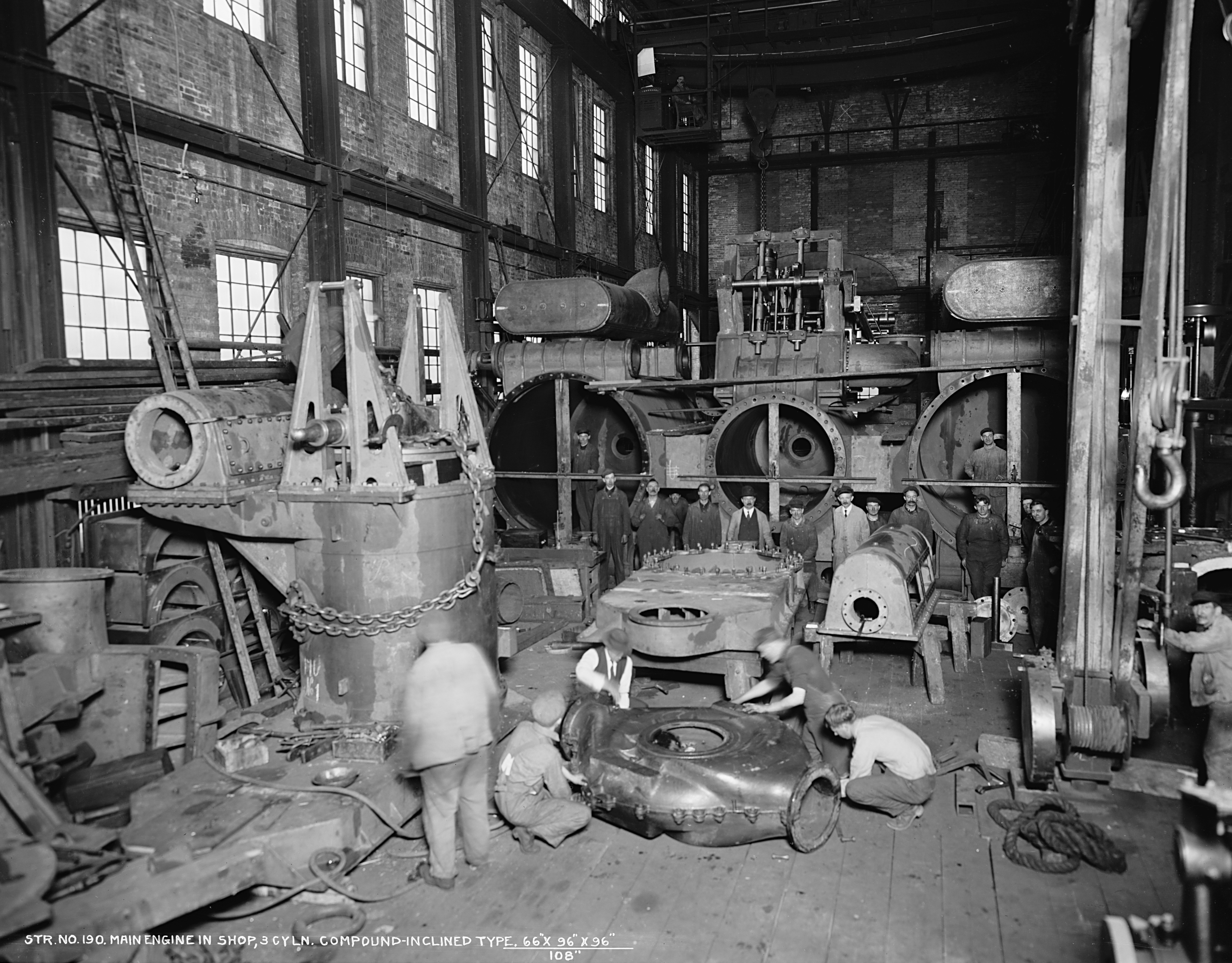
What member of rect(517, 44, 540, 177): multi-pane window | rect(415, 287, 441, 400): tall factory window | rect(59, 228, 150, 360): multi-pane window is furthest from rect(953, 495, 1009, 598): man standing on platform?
rect(517, 44, 540, 177): multi-pane window

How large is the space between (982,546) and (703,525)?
125 inches

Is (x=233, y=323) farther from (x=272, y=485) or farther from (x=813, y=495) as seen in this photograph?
(x=813, y=495)

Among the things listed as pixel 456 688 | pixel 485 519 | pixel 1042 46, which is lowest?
pixel 456 688

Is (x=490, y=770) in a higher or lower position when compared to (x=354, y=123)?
lower

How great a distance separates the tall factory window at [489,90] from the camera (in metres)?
15.8

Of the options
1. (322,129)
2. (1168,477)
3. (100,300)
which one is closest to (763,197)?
(322,129)

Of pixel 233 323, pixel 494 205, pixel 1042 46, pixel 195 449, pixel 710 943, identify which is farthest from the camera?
pixel 1042 46

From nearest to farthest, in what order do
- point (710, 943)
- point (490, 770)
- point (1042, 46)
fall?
1. point (710, 943)
2. point (490, 770)
3. point (1042, 46)

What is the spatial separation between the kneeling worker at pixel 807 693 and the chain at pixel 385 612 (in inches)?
84.1

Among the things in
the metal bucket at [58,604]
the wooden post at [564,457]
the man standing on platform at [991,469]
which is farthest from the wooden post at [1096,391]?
the wooden post at [564,457]

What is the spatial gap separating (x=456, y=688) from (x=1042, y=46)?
2064cm

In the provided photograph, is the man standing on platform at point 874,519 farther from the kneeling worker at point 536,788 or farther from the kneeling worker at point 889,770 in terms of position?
the kneeling worker at point 536,788

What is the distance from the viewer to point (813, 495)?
12.7 m

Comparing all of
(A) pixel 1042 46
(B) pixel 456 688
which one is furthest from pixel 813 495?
(A) pixel 1042 46
